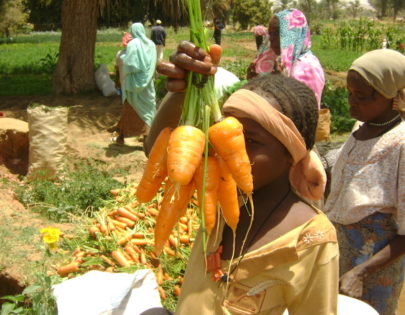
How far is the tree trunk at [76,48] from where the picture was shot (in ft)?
32.0

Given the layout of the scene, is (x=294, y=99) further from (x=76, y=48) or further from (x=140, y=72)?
(x=76, y=48)

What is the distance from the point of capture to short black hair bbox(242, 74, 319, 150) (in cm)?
134

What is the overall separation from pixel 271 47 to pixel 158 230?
2.40 m

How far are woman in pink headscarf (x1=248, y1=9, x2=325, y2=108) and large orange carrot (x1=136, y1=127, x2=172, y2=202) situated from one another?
6.13ft

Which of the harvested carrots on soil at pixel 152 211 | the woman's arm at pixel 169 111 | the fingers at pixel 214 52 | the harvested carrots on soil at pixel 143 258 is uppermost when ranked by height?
the fingers at pixel 214 52

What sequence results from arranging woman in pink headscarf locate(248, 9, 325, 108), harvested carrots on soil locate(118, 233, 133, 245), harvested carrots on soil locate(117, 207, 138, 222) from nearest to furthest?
woman in pink headscarf locate(248, 9, 325, 108) → harvested carrots on soil locate(118, 233, 133, 245) → harvested carrots on soil locate(117, 207, 138, 222)

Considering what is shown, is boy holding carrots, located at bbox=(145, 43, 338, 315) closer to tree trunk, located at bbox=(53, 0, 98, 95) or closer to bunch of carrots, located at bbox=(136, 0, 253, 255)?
bunch of carrots, located at bbox=(136, 0, 253, 255)

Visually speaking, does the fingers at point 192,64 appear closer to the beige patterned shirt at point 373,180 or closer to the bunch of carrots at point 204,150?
the bunch of carrots at point 204,150

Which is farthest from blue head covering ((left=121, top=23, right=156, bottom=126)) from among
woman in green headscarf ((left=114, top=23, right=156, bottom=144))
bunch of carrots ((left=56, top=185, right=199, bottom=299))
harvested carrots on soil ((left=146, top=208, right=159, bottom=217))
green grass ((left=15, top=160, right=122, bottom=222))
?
harvested carrots on soil ((left=146, top=208, right=159, bottom=217))

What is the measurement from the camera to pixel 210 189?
1350 mm

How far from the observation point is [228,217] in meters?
1.37

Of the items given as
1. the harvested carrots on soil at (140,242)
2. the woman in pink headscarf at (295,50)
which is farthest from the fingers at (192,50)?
the harvested carrots on soil at (140,242)

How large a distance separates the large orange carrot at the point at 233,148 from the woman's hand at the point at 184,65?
0.46 feet

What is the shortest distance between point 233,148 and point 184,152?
129mm
